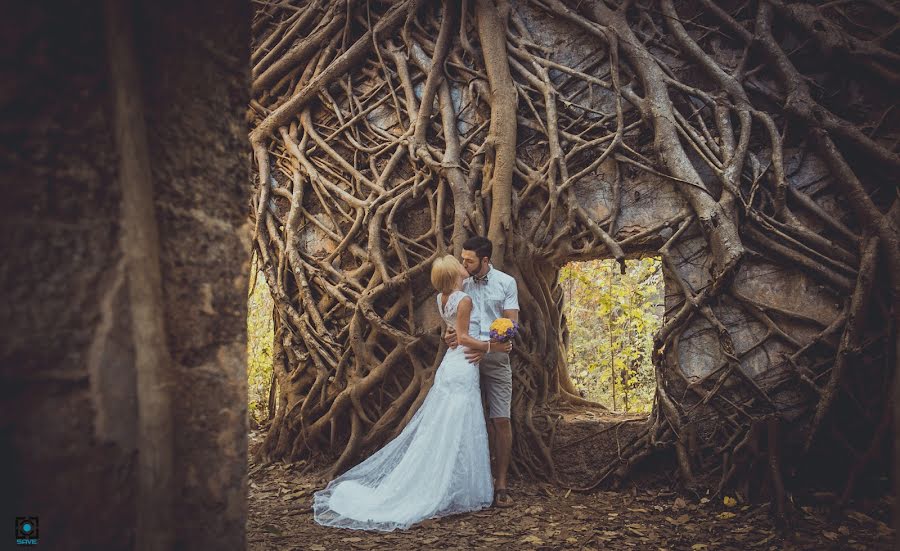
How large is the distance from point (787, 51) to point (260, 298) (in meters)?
6.79

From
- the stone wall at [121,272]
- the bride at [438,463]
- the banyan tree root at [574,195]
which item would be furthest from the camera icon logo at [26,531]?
the banyan tree root at [574,195]

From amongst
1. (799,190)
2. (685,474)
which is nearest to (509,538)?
(685,474)

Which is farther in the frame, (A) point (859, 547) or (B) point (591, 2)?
(B) point (591, 2)

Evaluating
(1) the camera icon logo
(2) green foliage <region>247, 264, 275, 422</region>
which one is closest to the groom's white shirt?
(1) the camera icon logo

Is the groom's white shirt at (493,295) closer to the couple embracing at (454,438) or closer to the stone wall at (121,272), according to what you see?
the couple embracing at (454,438)

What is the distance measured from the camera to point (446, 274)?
3.69 metres

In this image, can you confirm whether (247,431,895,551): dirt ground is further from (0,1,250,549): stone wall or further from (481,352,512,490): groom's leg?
(0,1,250,549): stone wall

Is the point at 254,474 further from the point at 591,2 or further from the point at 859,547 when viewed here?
the point at 591,2

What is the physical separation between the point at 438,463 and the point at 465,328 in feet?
2.87

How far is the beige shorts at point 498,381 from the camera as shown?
12.9 ft

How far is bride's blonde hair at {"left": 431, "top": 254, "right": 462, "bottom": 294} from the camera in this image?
3695mm

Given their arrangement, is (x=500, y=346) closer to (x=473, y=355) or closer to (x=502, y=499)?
(x=473, y=355)

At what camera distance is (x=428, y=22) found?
5055mm

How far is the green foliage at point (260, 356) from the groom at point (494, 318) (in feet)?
11.8
